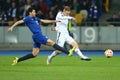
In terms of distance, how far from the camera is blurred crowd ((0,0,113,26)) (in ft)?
102

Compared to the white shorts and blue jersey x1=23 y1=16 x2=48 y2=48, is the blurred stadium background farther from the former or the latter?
blue jersey x1=23 y1=16 x2=48 y2=48

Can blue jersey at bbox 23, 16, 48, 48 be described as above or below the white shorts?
above

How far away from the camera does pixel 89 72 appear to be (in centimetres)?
1695

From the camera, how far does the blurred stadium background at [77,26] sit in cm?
3141

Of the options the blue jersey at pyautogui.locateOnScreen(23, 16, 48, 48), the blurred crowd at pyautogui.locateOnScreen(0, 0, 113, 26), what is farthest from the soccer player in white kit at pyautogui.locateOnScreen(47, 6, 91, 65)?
the blurred crowd at pyautogui.locateOnScreen(0, 0, 113, 26)

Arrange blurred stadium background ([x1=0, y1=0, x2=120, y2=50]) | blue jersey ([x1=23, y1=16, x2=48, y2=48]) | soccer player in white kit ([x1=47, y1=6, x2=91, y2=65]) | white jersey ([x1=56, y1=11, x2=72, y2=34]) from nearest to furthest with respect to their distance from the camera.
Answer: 1. blue jersey ([x1=23, y1=16, x2=48, y2=48])
2. soccer player in white kit ([x1=47, y1=6, x2=91, y2=65])
3. white jersey ([x1=56, y1=11, x2=72, y2=34])
4. blurred stadium background ([x1=0, y1=0, x2=120, y2=50])

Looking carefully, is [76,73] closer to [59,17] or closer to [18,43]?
[59,17]

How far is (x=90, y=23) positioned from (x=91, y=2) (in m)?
1.21

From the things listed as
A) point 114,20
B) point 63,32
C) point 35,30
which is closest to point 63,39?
point 63,32

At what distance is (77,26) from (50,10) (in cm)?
181

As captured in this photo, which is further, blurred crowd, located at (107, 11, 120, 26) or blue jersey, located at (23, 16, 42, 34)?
blurred crowd, located at (107, 11, 120, 26)

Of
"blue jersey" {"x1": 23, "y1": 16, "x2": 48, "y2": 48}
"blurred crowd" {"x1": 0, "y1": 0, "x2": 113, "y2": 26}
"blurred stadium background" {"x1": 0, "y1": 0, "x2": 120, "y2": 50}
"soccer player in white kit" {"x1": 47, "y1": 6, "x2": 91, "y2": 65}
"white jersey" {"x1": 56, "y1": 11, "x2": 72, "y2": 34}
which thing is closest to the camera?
"blue jersey" {"x1": 23, "y1": 16, "x2": 48, "y2": 48}

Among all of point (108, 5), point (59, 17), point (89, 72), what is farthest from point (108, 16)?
point (89, 72)

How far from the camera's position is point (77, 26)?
104ft
